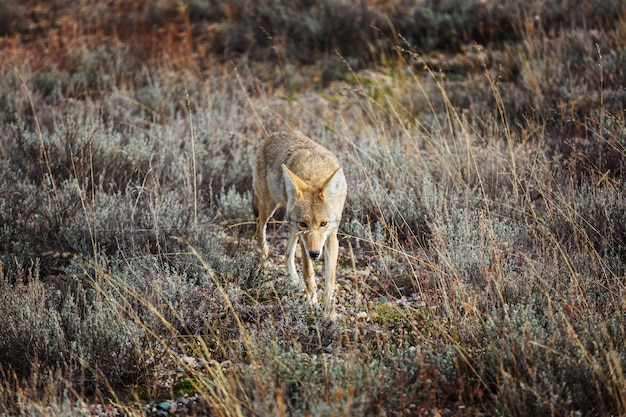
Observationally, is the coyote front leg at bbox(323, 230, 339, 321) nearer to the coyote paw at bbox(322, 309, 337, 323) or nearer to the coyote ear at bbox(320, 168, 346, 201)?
the coyote paw at bbox(322, 309, 337, 323)

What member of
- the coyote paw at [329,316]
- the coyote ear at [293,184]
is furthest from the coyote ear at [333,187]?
the coyote paw at [329,316]

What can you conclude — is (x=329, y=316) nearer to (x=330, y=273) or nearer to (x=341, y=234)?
(x=330, y=273)

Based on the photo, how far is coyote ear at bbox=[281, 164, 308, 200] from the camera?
15.3 ft

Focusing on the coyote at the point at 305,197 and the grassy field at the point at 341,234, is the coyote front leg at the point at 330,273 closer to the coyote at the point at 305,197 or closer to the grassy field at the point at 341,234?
the coyote at the point at 305,197

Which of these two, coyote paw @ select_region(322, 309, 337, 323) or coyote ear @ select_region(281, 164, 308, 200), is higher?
coyote ear @ select_region(281, 164, 308, 200)

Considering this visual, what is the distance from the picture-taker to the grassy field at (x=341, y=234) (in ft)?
11.2

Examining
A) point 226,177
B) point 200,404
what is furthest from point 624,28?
point 200,404

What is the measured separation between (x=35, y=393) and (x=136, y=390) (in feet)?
2.15

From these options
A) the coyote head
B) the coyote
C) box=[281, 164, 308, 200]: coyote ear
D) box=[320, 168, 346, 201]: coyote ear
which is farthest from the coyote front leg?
box=[281, 164, 308, 200]: coyote ear

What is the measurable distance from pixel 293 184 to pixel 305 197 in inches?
4.9

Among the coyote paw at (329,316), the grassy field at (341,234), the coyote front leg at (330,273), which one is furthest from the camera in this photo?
the coyote front leg at (330,273)

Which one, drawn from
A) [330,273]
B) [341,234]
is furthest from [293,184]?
[341,234]

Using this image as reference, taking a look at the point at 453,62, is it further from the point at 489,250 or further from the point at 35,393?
the point at 35,393

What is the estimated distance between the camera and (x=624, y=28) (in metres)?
8.93
